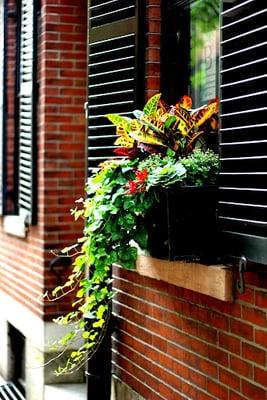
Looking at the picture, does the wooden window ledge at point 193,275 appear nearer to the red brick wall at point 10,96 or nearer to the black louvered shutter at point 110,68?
the black louvered shutter at point 110,68

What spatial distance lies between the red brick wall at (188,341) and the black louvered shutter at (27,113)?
1.90m

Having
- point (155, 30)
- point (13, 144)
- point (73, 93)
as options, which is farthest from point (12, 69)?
point (155, 30)

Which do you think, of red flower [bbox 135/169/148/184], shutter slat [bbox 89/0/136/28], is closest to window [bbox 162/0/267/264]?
red flower [bbox 135/169/148/184]

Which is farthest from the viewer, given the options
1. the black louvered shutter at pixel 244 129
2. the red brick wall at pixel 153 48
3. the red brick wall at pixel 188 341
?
the red brick wall at pixel 153 48

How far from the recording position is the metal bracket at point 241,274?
3387 mm

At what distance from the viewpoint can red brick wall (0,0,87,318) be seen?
21.6ft

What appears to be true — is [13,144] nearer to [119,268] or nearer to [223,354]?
[119,268]

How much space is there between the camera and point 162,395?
14.7 feet

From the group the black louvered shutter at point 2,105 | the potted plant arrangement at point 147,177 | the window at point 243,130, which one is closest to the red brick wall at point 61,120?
the black louvered shutter at point 2,105

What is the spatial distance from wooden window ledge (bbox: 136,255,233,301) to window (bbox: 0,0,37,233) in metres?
2.70

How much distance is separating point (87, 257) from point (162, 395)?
887 millimetres

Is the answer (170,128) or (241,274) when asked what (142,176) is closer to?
(170,128)

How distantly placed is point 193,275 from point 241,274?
0.39m

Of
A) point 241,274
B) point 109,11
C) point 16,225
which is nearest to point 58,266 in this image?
point 16,225
